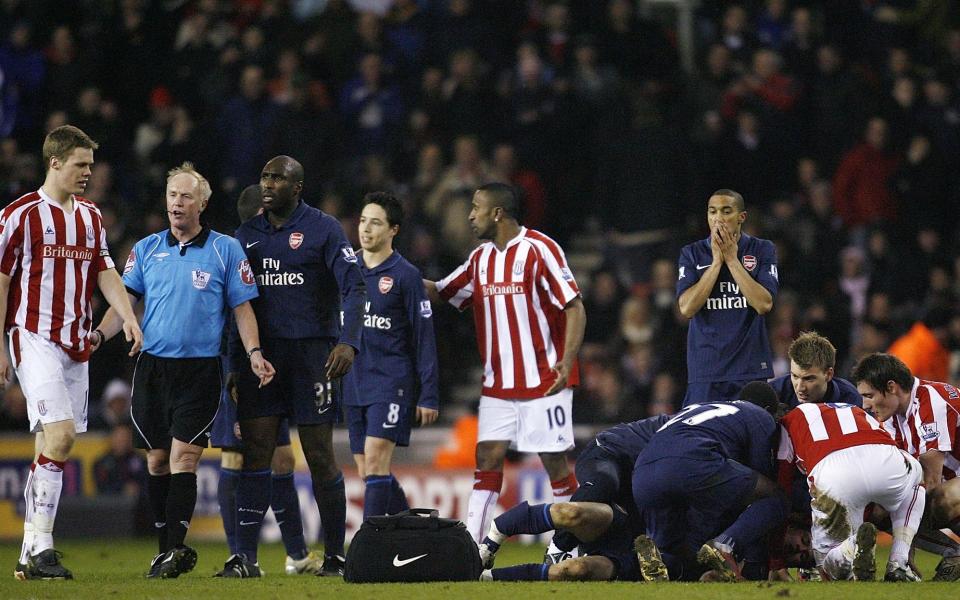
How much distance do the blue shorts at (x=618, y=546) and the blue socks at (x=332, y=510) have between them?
1.56m

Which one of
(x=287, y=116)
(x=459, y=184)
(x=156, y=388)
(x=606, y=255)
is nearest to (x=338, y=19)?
(x=287, y=116)

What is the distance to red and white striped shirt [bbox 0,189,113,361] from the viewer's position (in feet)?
26.5

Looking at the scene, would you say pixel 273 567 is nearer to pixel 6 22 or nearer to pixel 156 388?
pixel 156 388

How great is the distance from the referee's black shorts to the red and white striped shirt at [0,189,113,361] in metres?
0.40

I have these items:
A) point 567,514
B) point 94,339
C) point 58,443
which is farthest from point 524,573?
point 94,339

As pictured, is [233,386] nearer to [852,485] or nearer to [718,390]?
[718,390]

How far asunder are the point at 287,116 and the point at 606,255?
354 centimetres

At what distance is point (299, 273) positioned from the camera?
28.8ft

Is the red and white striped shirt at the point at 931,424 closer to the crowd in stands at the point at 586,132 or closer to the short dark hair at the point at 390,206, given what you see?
the short dark hair at the point at 390,206

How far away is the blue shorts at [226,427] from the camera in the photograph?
8.84m

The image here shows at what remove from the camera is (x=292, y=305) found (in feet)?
28.8

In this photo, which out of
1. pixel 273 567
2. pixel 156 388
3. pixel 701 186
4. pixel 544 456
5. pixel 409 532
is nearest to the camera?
pixel 409 532

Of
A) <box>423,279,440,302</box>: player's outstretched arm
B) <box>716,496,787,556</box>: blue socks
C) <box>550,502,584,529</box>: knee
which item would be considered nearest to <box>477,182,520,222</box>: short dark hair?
<box>423,279,440,302</box>: player's outstretched arm

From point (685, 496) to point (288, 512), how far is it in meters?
2.70
